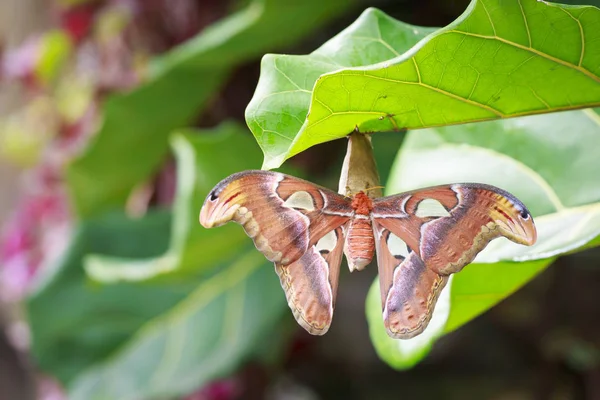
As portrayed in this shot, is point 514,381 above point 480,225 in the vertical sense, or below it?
below

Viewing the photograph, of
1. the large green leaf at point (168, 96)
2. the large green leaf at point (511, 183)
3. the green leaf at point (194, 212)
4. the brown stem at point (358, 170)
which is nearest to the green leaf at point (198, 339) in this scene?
the green leaf at point (194, 212)

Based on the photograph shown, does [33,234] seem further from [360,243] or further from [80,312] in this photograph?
[360,243]

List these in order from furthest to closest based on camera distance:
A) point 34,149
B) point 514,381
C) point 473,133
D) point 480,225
→ point 514,381 → point 34,149 → point 473,133 → point 480,225

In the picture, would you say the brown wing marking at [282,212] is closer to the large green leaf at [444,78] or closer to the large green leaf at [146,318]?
the large green leaf at [444,78]

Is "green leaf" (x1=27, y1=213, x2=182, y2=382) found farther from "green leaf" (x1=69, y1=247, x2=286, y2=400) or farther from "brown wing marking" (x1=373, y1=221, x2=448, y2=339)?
"brown wing marking" (x1=373, y1=221, x2=448, y2=339)

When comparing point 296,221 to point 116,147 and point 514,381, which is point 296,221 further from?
point 514,381

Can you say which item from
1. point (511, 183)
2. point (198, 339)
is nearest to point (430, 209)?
point (511, 183)

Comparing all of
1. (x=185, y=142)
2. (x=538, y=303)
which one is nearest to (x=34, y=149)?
(x=185, y=142)
